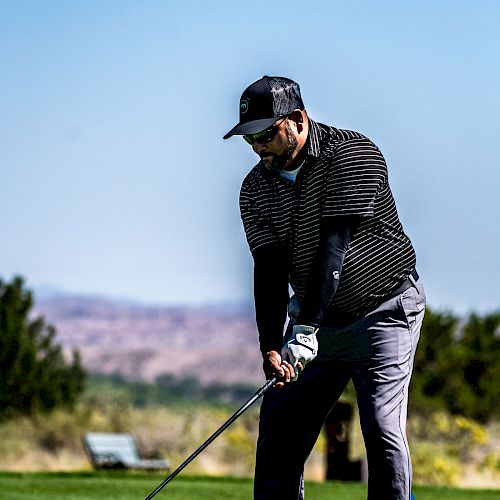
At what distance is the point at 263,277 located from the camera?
606cm

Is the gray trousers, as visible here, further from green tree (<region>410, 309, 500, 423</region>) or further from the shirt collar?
green tree (<region>410, 309, 500, 423</region>)

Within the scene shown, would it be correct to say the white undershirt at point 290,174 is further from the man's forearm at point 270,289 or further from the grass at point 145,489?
the grass at point 145,489

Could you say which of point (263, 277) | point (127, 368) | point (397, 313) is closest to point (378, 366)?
point (397, 313)

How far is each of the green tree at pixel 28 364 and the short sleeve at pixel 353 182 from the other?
1667 cm

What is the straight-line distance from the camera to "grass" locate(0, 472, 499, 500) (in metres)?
10.4

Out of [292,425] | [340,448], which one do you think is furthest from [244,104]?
[340,448]

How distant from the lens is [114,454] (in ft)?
53.4

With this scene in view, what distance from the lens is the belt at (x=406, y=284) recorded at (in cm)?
591

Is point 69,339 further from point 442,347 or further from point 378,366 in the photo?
point 378,366

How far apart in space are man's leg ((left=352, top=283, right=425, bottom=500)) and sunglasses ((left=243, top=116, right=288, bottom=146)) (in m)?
0.93

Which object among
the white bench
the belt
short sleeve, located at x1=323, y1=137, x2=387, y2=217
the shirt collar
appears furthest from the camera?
the white bench

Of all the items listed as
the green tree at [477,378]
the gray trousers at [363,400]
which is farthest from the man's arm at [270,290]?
the green tree at [477,378]

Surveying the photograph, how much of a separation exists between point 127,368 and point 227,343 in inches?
985

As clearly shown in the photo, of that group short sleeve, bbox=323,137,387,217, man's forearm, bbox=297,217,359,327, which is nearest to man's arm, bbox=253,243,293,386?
man's forearm, bbox=297,217,359,327
